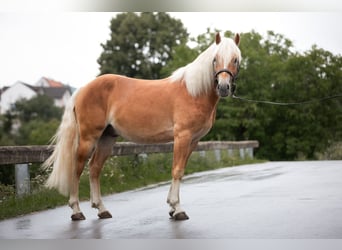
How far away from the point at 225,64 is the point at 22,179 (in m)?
2.34

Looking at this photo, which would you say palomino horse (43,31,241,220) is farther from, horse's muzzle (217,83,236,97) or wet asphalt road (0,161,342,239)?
wet asphalt road (0,161,342,239)

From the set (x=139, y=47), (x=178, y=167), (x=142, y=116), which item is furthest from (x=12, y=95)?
(x=178, y=167)

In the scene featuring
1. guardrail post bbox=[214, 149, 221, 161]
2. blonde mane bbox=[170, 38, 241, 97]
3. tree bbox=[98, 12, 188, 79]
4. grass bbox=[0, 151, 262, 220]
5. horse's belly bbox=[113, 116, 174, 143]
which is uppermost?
tree bbox=[98, 12, 188, 79]

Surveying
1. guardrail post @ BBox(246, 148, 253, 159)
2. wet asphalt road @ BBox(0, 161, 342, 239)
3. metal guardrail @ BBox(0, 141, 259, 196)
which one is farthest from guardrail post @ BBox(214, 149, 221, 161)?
guardrail post @ BBox(246, 148, 253, 159)

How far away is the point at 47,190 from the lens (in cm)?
524

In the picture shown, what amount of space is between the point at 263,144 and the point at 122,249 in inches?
68.5

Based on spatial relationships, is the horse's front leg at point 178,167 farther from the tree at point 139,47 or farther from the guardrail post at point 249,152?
the tree at point 139,47

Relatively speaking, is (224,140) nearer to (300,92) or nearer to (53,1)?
(300,92)

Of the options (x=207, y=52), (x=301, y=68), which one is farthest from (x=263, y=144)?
(x=207, y=52)

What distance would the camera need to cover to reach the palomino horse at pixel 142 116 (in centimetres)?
464

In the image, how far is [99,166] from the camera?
16.7ft

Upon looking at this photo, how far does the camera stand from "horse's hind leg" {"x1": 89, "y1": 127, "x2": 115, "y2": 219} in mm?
4957

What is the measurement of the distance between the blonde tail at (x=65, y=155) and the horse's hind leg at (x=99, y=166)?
0.19 metres

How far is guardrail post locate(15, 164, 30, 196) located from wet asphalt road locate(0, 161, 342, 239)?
366mm
